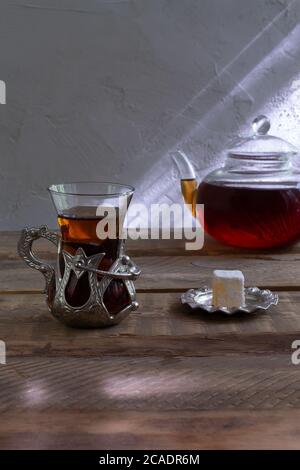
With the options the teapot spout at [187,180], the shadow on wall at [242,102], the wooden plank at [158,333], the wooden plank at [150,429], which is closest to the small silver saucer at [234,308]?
the wooden plank at [158,333]

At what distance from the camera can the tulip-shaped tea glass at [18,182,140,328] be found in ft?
2.16

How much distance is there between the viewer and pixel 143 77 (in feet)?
5.14

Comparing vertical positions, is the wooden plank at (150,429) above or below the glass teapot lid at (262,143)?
below

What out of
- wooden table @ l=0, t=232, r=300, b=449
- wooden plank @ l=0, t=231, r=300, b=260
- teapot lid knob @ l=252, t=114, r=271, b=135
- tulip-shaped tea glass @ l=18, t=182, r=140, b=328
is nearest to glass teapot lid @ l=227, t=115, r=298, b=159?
teapot lid knob @ l=252, t=114, r=271, b=135

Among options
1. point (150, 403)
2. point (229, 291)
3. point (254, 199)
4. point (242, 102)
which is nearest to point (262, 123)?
point (254, 199)

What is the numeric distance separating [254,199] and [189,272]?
0.18m

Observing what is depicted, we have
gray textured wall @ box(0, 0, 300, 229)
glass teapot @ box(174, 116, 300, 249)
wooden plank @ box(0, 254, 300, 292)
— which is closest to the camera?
wooden plank @ box(0, 254, 300, 292)

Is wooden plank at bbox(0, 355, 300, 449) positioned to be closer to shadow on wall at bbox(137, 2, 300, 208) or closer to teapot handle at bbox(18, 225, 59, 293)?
teapot handle at bbox(18, 225, 59, 293)

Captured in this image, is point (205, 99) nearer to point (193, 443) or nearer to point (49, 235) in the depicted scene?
point (49, 235)

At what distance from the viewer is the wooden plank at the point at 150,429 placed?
45 cm

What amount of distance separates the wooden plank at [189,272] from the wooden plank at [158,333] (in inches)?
3.3

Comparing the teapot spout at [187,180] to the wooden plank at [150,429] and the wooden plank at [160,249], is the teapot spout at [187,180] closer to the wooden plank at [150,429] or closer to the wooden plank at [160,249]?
the wooden plank at [160,249]

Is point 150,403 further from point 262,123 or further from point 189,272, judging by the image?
point 262,123
